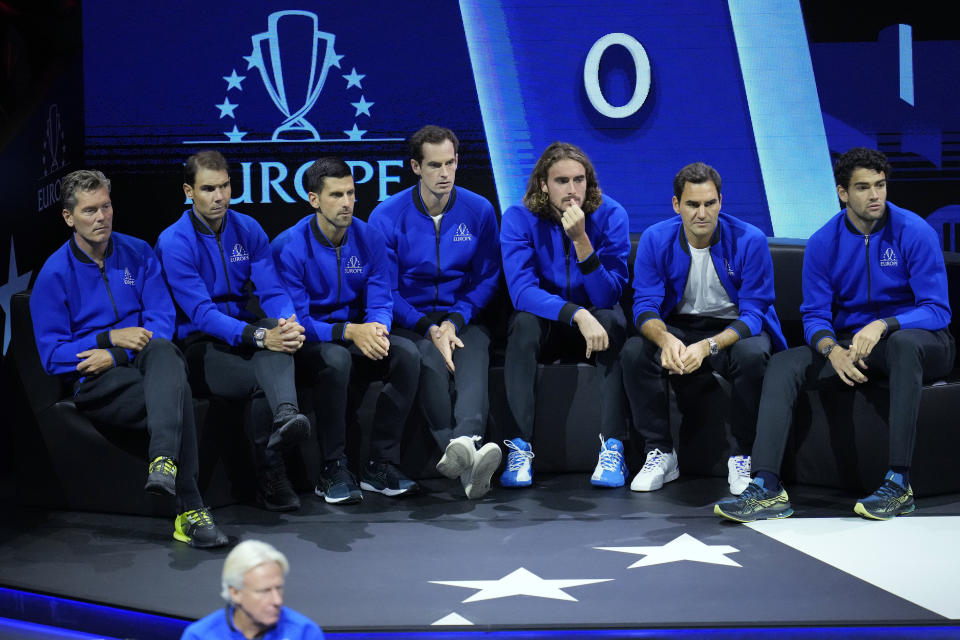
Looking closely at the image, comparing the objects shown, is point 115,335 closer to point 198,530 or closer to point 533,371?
point 198,530

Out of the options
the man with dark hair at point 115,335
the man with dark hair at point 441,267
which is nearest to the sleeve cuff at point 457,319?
the man with dark hair at point 441,267

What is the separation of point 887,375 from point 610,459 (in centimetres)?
99

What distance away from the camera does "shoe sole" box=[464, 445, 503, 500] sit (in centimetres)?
396

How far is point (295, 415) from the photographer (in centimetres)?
375

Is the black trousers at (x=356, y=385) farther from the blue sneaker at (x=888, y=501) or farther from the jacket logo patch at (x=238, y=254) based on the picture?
the blue sneaker at (x=888, y=501)

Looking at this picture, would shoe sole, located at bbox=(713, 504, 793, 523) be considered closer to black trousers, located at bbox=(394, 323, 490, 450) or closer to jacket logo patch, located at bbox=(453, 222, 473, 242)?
black trousers, located at bbox=(394, 323, 490, 450)

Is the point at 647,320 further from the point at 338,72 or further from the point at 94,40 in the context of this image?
the point at 94,40

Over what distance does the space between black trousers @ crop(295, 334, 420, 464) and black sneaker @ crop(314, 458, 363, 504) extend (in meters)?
0.04

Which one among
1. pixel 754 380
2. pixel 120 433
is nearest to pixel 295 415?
pixel 120 433

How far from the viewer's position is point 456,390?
4297 millimetres

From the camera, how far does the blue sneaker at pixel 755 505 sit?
12.5 ft

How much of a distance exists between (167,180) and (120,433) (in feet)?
6.15

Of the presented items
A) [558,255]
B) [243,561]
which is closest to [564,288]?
[558,255]

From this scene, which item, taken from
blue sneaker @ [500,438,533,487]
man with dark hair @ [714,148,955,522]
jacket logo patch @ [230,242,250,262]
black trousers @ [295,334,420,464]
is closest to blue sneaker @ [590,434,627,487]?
blue sneaker @ [500,438,533,487]
